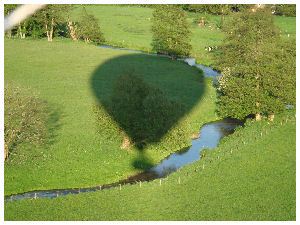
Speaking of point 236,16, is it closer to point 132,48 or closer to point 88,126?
point 132,48

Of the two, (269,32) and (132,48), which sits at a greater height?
(269,32)

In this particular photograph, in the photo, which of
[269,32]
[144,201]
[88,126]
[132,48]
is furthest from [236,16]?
[144,201]

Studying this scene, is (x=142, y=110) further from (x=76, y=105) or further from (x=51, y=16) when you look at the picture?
(x=51, y=16)

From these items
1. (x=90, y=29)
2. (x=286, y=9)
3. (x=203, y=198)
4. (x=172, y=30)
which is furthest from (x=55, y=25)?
(x=203, y=198)

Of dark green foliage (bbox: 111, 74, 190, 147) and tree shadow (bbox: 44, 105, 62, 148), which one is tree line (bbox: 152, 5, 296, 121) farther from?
tree shadow (bbox: 44, 105, 62, 148)

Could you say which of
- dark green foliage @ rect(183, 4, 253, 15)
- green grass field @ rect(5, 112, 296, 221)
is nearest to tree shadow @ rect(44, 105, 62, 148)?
green grass field @ rect(5, 112, 296, 221)
